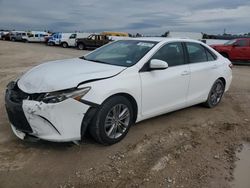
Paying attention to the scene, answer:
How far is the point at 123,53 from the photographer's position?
16.5 ft

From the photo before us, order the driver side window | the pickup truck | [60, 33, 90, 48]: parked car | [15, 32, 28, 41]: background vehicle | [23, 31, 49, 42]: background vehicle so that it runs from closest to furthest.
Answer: the driver side window, the pickup truck, [60, 33, 90, 48]: parked car, [23, 31, 49, 42]: background vehicle, [15, 32, 28, 41]: background vehicle

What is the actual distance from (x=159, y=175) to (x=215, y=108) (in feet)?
11.3

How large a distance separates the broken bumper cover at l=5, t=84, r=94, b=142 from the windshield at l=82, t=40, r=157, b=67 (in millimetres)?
1242

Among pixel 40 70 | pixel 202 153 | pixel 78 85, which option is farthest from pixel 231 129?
pixel 40 70

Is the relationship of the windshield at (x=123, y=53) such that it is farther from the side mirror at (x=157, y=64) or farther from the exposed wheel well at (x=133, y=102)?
the exposed wheel well at (x=133, y=102)

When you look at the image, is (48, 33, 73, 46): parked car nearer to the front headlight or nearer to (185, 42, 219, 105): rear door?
(185, 42, 219, 105): rear door

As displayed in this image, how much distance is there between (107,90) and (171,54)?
181cm

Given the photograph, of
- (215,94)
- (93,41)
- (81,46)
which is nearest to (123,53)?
(215,94)

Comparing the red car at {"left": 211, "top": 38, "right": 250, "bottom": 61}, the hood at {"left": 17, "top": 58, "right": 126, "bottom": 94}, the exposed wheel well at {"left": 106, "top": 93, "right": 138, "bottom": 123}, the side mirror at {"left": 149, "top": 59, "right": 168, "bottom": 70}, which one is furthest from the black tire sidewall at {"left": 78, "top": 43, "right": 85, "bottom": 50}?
the exposed wheel well at {"left": 106, "top": 93, "right": 138, "bottom": 123}

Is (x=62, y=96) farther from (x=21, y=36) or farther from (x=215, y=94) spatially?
(x=21, y=36)

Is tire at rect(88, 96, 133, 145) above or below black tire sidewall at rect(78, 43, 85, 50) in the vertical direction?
above

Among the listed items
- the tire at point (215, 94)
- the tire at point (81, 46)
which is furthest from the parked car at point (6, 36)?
the tire at point (215, 94)

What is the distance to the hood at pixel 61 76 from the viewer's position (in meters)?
3.75

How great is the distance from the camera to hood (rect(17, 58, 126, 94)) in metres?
3.75
